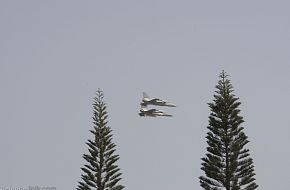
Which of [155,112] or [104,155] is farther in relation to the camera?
[155,112]

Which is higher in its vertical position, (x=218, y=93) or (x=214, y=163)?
(x=218, y=93)

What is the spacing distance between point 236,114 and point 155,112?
8437mm

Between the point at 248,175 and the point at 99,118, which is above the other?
the point at 99,118

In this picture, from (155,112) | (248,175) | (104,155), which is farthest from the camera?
(155,112)

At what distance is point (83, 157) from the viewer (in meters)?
55.2

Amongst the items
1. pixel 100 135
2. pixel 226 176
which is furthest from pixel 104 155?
pixel 226 176

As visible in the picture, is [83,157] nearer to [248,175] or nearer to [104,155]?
[104,155]

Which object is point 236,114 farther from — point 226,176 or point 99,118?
point 99,118

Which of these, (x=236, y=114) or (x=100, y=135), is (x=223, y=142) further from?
(x=100, y=135)

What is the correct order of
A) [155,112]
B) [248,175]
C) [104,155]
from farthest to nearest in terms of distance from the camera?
[155,112] → [104,155] → [248,175]

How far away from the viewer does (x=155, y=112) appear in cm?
5925

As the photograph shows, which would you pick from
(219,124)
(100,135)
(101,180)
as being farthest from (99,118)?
(219,124)

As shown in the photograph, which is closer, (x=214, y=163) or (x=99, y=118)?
(x=214, y=163)

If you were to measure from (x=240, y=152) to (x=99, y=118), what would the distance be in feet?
41.0
